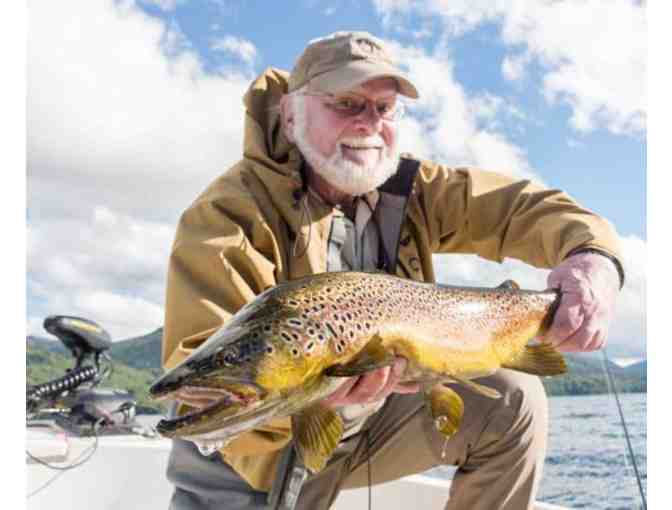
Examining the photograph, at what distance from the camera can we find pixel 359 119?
8.64 feet

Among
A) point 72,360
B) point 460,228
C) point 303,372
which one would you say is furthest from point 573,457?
point 303,372

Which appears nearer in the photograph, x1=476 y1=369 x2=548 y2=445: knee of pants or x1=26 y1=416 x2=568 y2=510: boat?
x1=476 y1=369 x2=548 y2=445: knee of pants

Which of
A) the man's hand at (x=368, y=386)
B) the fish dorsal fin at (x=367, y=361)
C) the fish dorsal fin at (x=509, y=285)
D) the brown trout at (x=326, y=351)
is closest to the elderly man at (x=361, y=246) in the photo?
the fish dorsal fin at (x=509, y=285)

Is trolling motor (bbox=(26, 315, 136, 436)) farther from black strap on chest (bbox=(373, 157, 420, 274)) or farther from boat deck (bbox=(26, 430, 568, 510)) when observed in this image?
black strap on chest (bbox=(373, 157, 420, 274))

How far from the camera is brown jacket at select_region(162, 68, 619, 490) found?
6.99 ft

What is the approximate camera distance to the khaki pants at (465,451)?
251 centimetres

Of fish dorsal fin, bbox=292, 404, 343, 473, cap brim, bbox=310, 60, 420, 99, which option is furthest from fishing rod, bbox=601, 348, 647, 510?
fish dorsal fin, bbox=292, 404, 343, 473

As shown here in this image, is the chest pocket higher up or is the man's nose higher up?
the man's nose

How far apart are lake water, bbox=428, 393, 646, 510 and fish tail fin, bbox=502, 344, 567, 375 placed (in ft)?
3.85

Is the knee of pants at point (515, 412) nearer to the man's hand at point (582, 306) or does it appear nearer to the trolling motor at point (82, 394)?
the man's hand at point (582, 306)

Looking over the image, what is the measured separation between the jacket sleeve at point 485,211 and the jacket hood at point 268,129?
0.51 m
